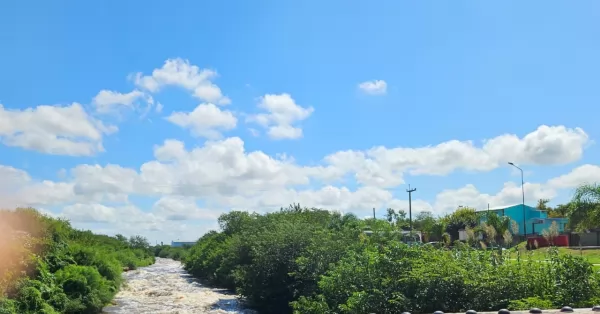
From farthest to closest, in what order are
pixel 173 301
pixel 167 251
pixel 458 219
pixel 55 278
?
pixel 167 251
pixel 458 219
pixel 173 301
pixel 55 278

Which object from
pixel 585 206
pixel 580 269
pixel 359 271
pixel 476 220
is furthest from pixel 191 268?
pixel 580 269

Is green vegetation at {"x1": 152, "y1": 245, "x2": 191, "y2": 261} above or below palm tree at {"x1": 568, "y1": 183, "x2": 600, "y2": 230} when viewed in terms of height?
below

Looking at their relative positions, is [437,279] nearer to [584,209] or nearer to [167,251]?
[584,209]

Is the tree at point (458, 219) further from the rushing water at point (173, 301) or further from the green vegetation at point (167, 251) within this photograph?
the green vegetation at point (167, 251)

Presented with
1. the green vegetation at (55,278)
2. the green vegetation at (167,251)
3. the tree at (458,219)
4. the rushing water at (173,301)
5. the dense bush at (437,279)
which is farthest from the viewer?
the green vegetation at (167,251)

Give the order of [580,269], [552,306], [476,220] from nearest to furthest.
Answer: [552,306] < [580,269] < [476,220]

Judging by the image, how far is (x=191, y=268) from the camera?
3054 inches

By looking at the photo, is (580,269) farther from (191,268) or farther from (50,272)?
(191,268)

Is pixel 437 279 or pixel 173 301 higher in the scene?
pixel 437 279

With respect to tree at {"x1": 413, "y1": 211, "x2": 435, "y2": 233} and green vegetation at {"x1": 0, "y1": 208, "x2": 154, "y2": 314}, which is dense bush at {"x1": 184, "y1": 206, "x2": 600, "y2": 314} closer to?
green vegetation at {"x1": 0, "y1": 208, "x2": 154, "y2": 314}

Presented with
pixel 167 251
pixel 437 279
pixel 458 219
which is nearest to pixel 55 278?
pixel 437 279

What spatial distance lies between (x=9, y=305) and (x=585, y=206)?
41176 mm

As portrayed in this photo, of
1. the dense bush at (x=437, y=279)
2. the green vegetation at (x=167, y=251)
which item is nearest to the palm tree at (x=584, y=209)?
the dense bush at (x=437, y=279)

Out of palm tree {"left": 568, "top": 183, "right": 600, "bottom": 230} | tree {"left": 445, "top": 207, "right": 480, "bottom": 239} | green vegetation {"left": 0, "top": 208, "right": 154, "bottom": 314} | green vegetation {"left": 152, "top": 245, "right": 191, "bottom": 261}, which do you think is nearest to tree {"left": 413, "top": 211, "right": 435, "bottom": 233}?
tree {"left": 445, "top": 207, "right": 480, "bottom": 239}
